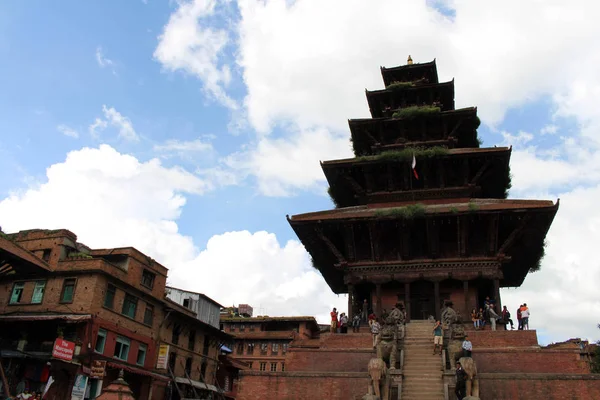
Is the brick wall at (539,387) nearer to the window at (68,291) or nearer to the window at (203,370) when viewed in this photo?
the window at (68,291)

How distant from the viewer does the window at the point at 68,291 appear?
33.0m

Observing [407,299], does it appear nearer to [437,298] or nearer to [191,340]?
[437,298]

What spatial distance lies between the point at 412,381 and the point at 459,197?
12525 mm

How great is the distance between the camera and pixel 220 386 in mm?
49812

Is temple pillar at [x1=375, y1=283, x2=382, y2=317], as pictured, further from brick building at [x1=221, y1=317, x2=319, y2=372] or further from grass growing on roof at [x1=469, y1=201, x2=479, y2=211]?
brick building at [x1=221, y1=317, x2=319, y2=372]

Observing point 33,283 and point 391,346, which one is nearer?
point 391,346

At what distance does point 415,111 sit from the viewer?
29.7 metres

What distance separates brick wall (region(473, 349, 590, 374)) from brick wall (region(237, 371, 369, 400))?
4.69 m

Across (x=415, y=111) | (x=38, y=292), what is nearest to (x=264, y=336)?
(x=38, y=292)

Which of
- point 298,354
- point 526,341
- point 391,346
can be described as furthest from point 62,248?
point 526,341

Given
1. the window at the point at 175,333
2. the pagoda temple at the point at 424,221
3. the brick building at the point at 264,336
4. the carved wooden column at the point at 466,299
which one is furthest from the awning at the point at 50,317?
the brick building at the point at 264,336

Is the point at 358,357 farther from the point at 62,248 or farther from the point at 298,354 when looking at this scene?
the point at 62,248

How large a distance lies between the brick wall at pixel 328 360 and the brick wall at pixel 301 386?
170 cm

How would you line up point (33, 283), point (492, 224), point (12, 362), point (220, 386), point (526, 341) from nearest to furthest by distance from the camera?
point (526, 341) < point (492, 224) < point (12, 362) < point (33, 283) < point (220, 386)
